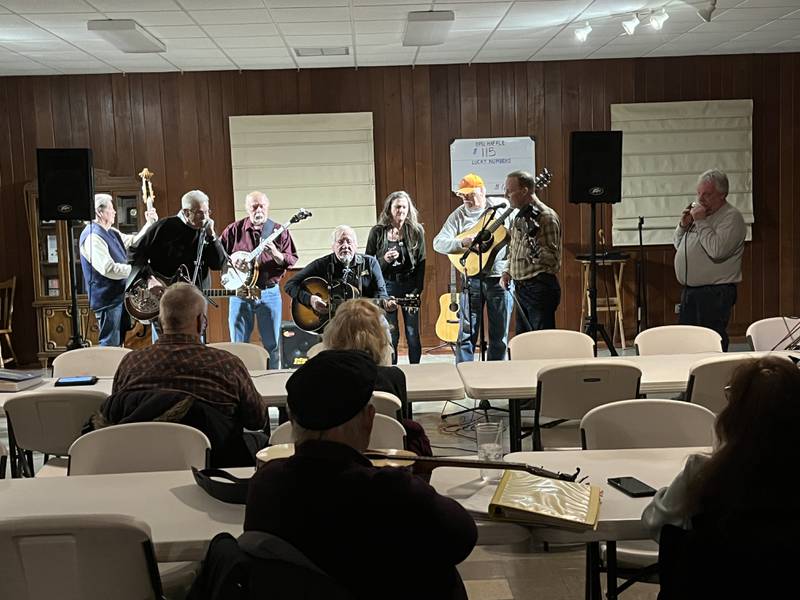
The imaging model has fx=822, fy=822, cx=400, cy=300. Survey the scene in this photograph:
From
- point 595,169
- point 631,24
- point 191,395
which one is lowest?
point 191,395

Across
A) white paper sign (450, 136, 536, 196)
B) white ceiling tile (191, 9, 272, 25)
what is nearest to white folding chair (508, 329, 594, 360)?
white ceiling tile (191, 9, 272, 25)

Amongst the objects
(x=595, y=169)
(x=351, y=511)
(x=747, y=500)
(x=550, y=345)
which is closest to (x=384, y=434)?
(x=351, y=511)

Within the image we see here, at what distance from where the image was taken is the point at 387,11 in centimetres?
621

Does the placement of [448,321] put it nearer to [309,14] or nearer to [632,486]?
[309,14]

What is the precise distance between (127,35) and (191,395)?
4.57 metres

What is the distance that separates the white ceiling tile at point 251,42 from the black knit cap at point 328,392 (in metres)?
5.82

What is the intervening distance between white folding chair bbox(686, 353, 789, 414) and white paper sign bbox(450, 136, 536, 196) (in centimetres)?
509

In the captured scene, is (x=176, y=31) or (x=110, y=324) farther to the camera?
(x=110, y=324)

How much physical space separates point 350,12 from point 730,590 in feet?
18.0

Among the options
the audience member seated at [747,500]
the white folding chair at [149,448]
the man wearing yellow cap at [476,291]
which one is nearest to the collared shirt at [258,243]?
the man wearing yellow cap at [476,291]

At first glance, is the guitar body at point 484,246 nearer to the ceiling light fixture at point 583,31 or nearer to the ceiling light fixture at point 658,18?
the ceiling light fixture at point 583,31

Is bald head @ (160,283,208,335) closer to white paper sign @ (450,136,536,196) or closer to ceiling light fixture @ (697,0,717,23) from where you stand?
ceiling light fixture @ (697,0,717,23)

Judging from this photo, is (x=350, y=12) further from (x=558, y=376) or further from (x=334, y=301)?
(x=558, y=376)

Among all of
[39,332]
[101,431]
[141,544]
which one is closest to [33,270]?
[39,332]
